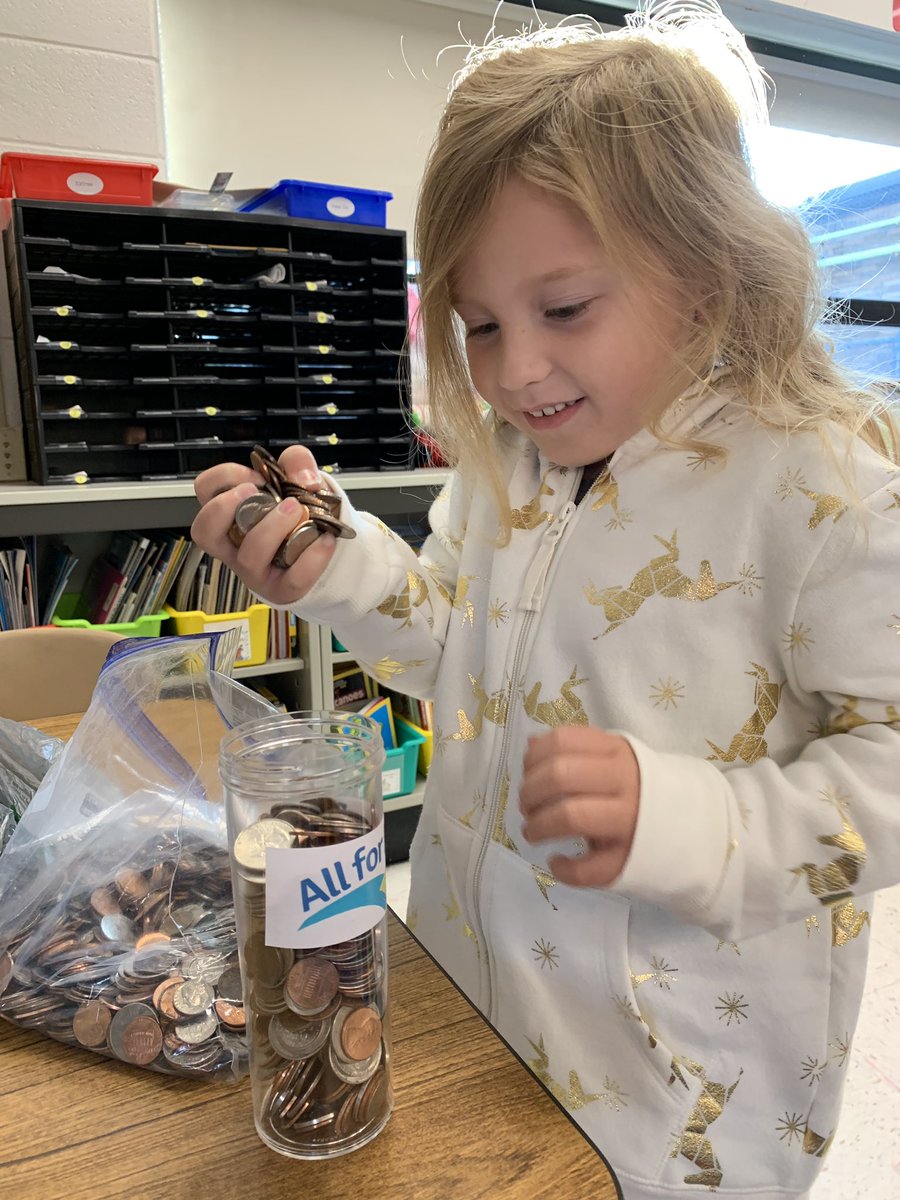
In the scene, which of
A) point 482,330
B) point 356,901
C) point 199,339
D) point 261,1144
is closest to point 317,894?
point 356,901

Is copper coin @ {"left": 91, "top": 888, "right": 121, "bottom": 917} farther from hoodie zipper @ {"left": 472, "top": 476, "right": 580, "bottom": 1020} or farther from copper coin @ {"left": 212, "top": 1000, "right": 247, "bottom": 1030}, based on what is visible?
hoodie zipper @ {"left": 472, "top": 476, "right": 580, "bottom": 1020}

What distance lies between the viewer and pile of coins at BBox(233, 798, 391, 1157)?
0.40 meters

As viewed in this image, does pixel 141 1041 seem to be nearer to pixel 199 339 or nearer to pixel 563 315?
pixel 563 315

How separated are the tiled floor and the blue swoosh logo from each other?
0.98 meters

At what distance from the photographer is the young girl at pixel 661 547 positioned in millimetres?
621

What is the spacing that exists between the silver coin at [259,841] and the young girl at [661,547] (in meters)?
0.28

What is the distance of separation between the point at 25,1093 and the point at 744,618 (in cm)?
54

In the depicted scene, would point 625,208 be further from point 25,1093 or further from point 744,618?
point 25,1093

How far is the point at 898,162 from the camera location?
10.9 feet

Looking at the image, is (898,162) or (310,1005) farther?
(898,162)

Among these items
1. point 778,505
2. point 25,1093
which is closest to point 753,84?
point 778,505

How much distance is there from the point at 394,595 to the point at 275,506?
18cm

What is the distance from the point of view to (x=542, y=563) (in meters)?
0.74

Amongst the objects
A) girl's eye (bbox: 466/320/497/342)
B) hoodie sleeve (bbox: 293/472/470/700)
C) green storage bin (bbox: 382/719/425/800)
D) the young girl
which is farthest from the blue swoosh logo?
green storage bin (bbox: 382/719/425/800)
